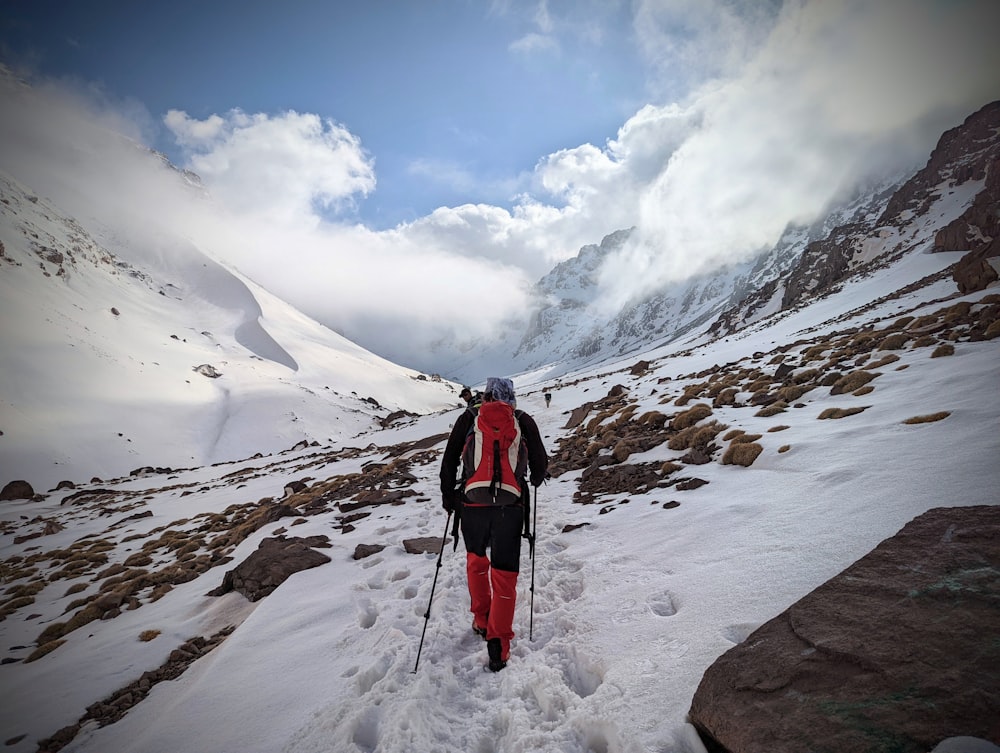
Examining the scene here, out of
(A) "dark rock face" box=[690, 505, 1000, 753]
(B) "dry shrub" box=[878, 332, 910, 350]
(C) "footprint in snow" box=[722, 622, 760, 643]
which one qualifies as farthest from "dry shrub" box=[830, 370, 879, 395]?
(C) "footprint in snow" box=[722, 622, 760, 643]

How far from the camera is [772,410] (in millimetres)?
10016

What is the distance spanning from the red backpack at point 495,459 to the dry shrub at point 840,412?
283 inches

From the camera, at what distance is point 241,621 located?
6.23 meters

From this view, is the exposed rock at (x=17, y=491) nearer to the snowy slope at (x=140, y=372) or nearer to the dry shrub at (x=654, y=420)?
the snowy slope at (x=140, y=372)

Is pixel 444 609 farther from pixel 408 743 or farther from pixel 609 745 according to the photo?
pixel 609 745

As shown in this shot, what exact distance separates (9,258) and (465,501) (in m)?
106

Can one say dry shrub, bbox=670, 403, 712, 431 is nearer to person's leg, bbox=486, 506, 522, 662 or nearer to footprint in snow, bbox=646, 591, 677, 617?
footprint in snow, bbox=646, 591, 677, 617

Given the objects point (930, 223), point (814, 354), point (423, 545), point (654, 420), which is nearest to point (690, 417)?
point (654, 420)

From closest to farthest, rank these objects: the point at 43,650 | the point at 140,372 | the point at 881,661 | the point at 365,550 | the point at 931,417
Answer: the point at 881,661 → the point at 931,417 → the point at 43,650 → the point at 365,550 → the point at 140,372

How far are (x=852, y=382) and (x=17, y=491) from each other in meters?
55.2

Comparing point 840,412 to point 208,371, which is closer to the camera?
point 840,412

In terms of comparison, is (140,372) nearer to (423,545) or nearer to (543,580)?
(423,545)

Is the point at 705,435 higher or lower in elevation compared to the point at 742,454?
higher

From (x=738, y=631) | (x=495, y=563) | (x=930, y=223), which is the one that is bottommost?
(x=738, y=631)
